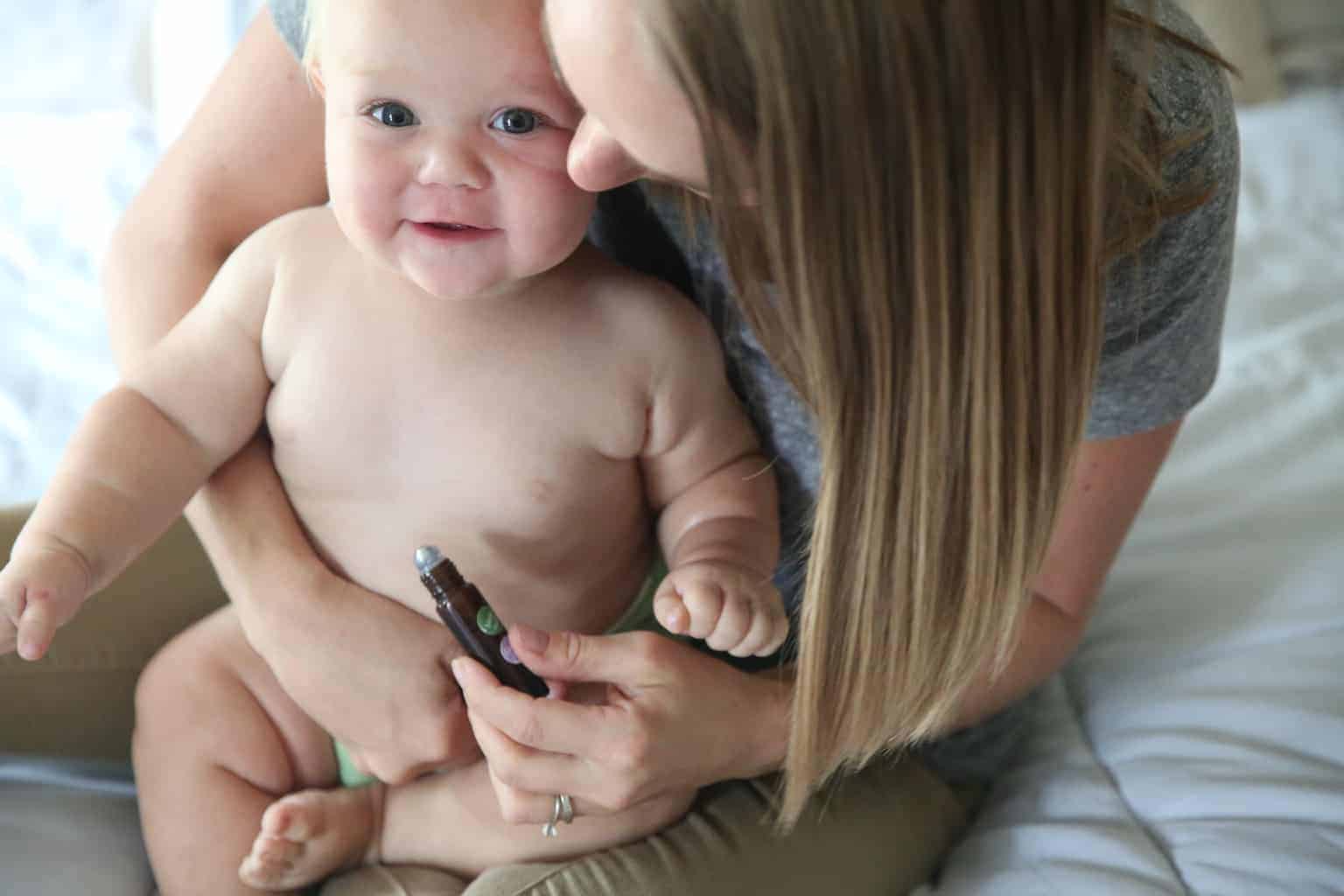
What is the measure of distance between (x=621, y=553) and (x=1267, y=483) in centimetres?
66

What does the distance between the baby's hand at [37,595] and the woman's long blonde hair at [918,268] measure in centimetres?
40

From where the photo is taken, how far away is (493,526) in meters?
0.81

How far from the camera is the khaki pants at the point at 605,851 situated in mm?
811

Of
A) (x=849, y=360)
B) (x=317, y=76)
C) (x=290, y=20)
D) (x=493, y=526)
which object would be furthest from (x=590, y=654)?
(x=290, y=20)

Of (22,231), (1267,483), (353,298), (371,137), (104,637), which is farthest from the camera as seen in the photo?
(22,231)

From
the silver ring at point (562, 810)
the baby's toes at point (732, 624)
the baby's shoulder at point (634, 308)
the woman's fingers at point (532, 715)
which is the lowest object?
the silver ring at point (562, 810)

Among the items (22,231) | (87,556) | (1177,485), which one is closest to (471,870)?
(87,556)

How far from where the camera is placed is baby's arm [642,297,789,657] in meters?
0.77

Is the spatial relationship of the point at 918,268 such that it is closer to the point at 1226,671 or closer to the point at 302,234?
the point at 302,234

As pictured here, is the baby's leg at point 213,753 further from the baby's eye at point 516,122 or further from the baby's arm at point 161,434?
the baby's eye at point 516,122

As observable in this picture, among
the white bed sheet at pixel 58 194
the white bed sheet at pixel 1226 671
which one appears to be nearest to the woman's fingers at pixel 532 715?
the white bed sheet at pixel 1226 671

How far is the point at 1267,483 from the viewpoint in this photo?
3.90ft

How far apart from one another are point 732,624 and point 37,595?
373 millimetres

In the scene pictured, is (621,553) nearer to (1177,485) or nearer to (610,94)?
A: (610,94)
